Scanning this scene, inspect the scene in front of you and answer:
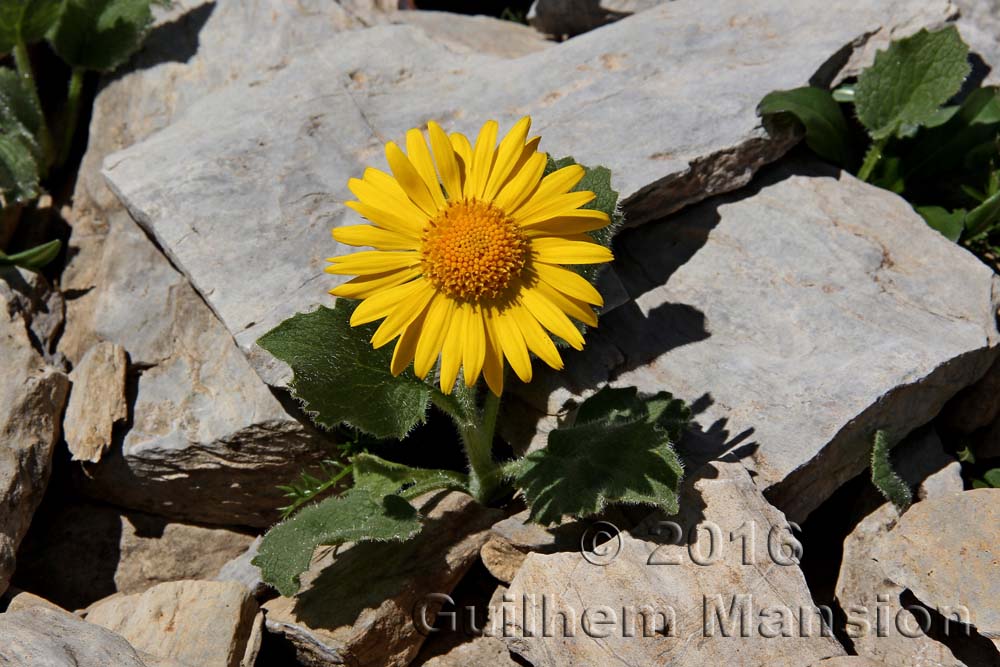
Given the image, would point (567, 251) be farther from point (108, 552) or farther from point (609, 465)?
point (108, 552)

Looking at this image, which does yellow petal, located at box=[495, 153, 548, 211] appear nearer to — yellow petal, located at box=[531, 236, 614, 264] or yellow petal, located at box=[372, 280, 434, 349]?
yellow petal, located at box=[531, 236, 614, 264]

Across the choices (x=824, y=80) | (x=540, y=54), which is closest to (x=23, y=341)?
(x=540, y=54)

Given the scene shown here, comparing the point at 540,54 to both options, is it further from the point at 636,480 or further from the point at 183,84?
the point at 636,480

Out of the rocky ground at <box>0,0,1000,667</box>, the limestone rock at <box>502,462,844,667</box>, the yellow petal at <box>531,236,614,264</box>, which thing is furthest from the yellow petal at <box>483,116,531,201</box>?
the limestone rock at <box>502,462,844,667</box>

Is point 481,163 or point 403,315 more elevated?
point 481,163

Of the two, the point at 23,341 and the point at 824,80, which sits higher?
the point at 824,80

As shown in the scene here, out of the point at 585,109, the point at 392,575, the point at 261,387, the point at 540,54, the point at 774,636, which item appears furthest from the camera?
the point at 540,54

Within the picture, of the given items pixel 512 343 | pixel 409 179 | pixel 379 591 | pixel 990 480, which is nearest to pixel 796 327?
pixel 990 480
